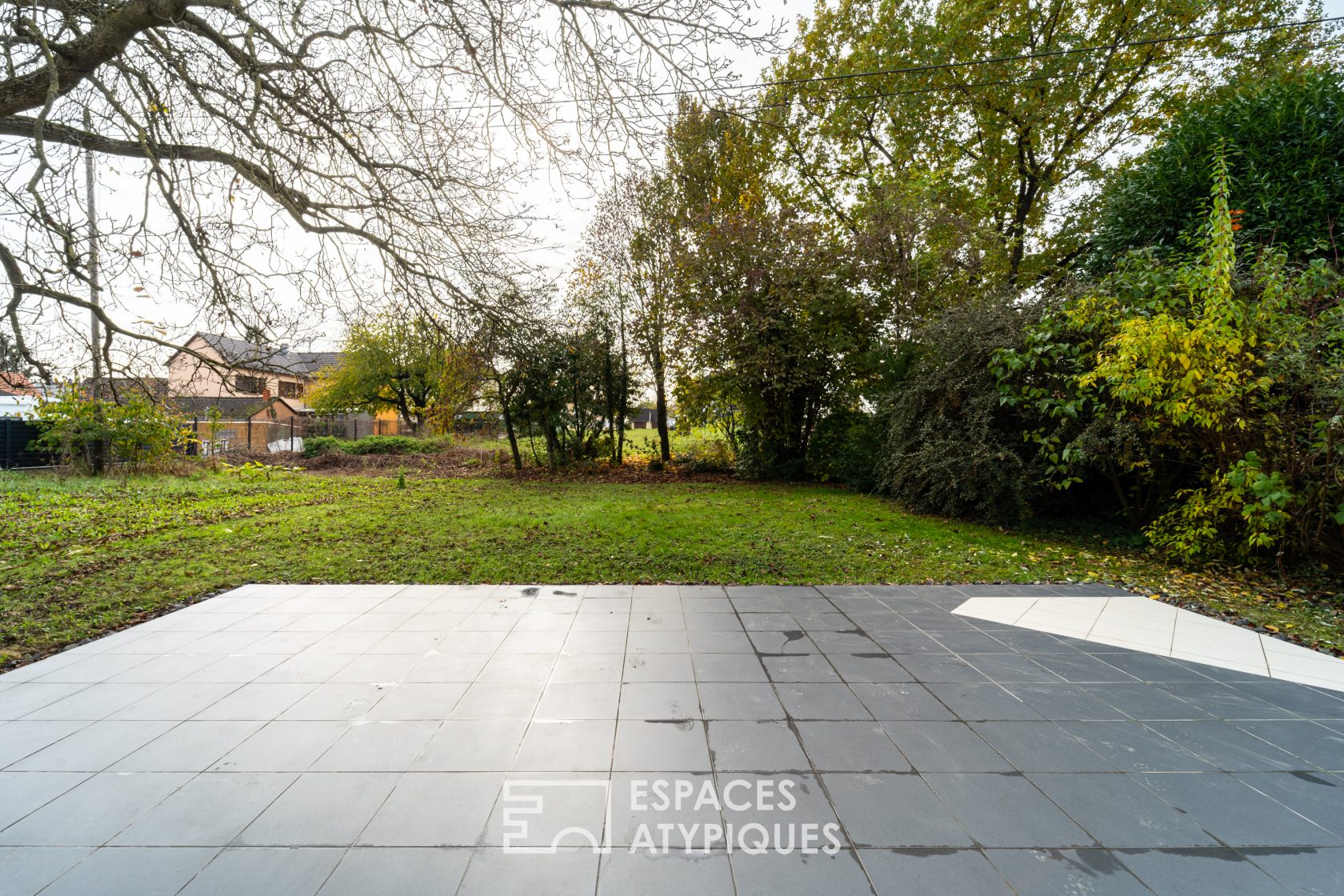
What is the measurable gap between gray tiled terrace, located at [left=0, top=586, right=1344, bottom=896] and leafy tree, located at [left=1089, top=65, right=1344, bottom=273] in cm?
530

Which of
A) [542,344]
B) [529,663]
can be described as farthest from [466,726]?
[542,344]

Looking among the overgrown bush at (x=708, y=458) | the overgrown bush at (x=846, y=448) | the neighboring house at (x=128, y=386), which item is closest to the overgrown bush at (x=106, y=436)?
the neighboring house at (x=128, y=386)

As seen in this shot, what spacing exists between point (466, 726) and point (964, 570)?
185 inches

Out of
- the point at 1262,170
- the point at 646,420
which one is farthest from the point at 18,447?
the point at 1262,170

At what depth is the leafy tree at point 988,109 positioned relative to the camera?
9984 millimetres

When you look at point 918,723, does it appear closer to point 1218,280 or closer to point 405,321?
point 1218,280

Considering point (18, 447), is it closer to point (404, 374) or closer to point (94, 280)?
point (404, 374)

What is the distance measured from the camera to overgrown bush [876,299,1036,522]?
6992 millimetres

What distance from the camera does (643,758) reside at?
2.29m

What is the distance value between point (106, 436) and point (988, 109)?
1799 centimetres

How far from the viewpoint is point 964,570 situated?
5.32 m

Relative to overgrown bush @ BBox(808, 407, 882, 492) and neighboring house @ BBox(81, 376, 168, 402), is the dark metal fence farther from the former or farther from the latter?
overgrown bush @ BBox(808, 407, 882, 492)

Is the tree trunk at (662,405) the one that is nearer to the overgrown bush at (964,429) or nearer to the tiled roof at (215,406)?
the overgrown bush at (964,429)

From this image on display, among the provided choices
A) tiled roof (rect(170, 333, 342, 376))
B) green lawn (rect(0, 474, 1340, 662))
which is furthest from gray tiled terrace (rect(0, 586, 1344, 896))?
tiled roof (rect(170, 333, 342, 376))
